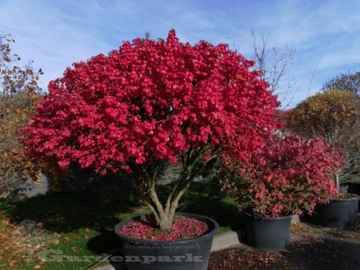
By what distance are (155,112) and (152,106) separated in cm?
9

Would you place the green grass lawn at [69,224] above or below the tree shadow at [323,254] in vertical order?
above

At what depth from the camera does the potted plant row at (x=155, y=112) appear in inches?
140

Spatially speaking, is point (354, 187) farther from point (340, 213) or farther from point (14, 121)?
point (14, 121)

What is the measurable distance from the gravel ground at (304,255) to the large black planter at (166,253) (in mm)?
891

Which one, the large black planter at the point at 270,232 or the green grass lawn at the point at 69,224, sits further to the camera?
the large black planter at the point at 270,232

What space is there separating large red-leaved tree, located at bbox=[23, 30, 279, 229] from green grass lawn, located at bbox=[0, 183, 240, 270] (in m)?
1.55

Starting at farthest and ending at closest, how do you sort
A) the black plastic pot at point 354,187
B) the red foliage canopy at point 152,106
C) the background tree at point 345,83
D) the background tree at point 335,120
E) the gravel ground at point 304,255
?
the background tree at point 345,83, the black plastic pot at point 354,187, the background tree at point 335,120, the gravel ground at point 304,255, the red foliage canopy at point 152,106

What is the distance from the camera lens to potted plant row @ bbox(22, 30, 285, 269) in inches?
140

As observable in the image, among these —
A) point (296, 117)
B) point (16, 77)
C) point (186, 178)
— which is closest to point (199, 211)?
point (186, 178)

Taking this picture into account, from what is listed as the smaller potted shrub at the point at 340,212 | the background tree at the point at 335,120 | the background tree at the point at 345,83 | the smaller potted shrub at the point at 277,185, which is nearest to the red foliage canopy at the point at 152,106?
the smaller potted shrub at the point at 277,185

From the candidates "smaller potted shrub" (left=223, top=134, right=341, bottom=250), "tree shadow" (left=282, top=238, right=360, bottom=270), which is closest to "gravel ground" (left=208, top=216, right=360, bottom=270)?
"tree shadow" (left=282, top=238, right=360, bottom=270)

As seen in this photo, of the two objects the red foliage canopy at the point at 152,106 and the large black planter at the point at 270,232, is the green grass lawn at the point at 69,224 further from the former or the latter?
the red foliage canopy at the point at 152,106

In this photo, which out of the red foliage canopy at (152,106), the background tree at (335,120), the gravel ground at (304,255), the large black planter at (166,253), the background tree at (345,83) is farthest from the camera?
the background tree at (345,83)

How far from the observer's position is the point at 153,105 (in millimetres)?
3877
